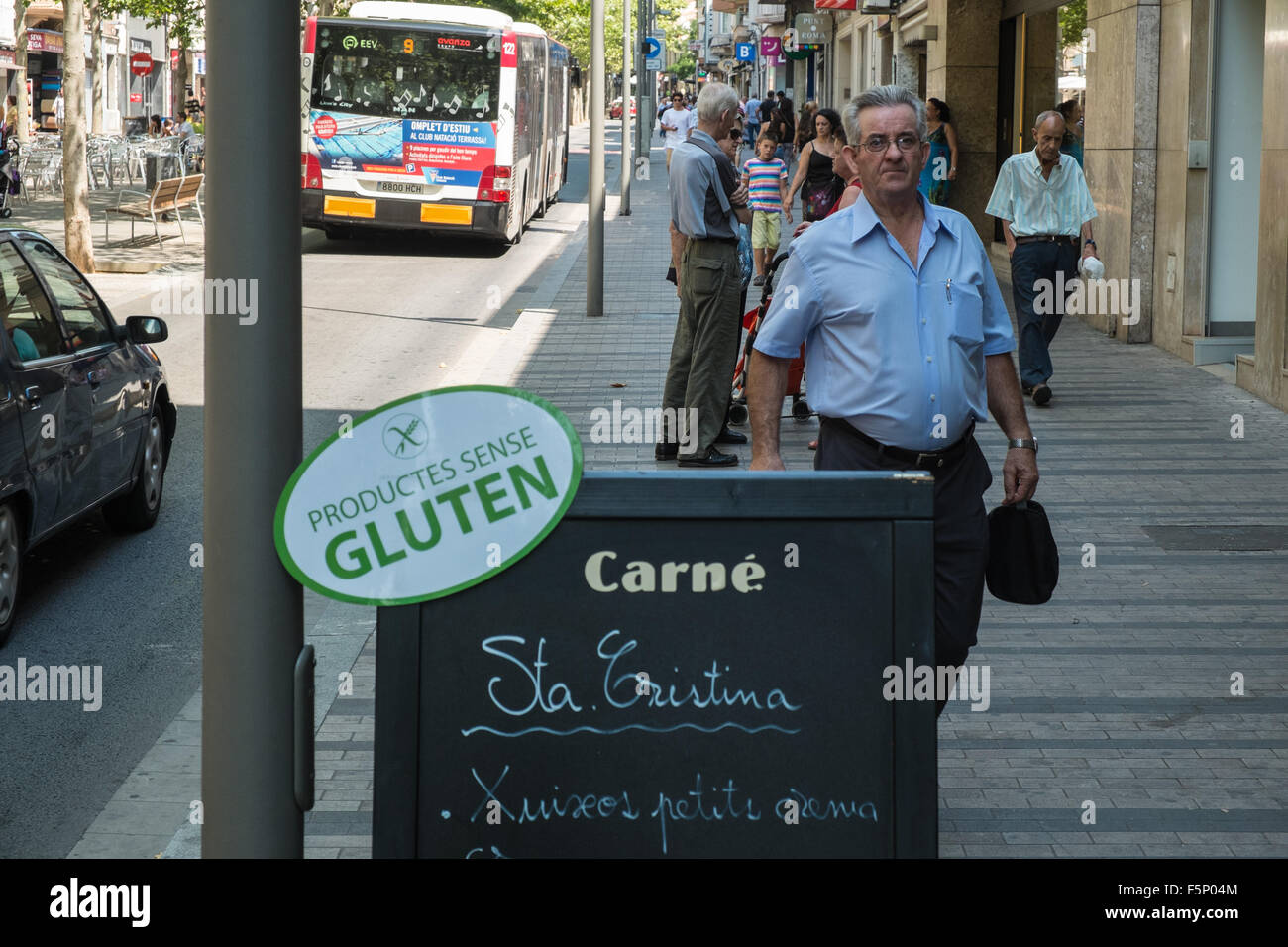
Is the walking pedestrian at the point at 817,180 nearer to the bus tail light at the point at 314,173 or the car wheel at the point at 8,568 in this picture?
the bus tail light at the point at 314,173

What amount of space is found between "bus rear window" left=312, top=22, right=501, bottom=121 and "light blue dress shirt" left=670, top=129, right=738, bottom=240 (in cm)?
1411

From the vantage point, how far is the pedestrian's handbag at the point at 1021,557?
13.4ft

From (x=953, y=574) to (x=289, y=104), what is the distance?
1873 millimetres

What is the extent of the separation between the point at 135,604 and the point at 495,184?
52.3 feet

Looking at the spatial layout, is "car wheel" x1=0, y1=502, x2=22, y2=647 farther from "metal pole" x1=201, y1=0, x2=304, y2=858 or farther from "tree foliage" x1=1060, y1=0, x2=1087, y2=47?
"tree foliage" x1=1060, y1=0, x2=1087, y2=47

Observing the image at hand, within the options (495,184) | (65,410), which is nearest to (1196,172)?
(65,410)

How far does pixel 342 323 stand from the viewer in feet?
51.9

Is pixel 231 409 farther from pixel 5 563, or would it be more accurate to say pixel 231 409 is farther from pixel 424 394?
pixel 5 563

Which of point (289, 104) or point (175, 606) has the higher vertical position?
point (289, 104)

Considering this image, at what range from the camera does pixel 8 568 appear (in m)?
6.36

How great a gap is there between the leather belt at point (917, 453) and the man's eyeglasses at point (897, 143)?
0.62 meters

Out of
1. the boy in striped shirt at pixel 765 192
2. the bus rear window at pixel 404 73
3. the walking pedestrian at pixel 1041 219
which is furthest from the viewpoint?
the bus rear window at pixel 404 73

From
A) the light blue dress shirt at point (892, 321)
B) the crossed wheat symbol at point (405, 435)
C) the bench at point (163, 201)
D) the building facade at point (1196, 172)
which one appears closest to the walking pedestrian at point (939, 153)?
the building facade at point (1196, 172)
